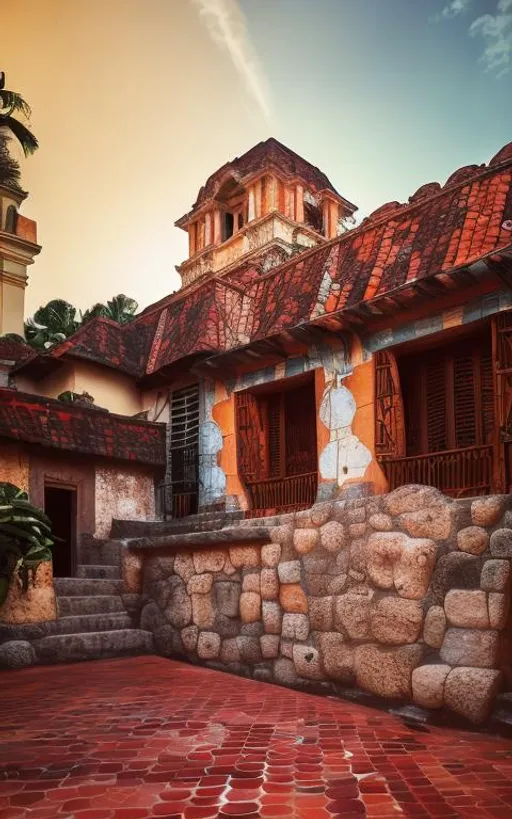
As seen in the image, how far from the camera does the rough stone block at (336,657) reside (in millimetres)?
5621

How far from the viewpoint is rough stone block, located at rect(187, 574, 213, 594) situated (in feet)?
23.9

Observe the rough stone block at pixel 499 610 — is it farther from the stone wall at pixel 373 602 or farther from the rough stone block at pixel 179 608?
the rough stone block at pixel 179 608

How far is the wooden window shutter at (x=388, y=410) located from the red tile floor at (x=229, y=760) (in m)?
3.51

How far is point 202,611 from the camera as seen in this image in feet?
23.9

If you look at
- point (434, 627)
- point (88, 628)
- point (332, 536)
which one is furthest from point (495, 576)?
point (88, 628)

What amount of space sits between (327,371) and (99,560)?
4.45 m

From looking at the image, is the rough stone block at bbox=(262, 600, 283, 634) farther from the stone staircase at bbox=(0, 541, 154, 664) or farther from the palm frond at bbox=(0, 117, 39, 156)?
the palm frond at bbox=(0, 117, 39, 156)

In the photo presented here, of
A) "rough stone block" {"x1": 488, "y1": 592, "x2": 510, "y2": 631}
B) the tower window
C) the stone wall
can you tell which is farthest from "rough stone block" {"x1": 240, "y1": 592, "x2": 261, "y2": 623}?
the tower window

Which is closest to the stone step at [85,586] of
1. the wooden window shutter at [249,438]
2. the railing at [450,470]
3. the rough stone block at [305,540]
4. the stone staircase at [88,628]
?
the stone staircase at [88,628]

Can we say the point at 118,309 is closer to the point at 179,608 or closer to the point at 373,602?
the point at 179,608

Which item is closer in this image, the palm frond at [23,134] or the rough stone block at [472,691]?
the rough stone block at [472,691]

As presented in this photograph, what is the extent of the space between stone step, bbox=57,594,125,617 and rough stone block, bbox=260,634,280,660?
7.93ft

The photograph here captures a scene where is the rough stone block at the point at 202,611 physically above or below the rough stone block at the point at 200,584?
below

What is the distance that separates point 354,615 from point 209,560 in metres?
2.17
